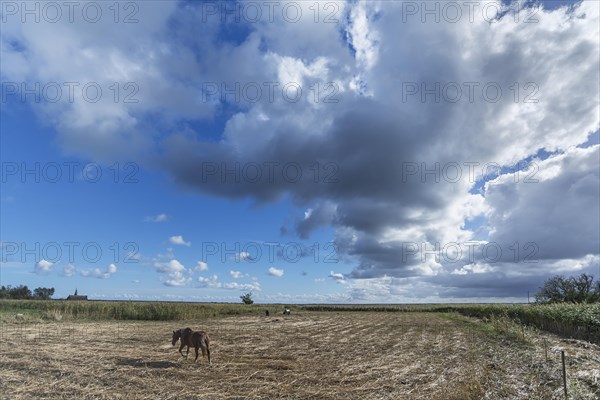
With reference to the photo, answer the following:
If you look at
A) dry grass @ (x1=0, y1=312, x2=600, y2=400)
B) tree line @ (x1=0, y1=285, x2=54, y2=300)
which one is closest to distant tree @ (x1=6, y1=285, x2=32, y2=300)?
tree line @ (x1=0, y1=285, x2=54, y2=300)

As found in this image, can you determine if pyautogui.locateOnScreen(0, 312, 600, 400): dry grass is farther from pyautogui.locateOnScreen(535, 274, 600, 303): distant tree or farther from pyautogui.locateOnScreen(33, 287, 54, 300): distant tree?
pyautogui.locateOnScreen(33, 287, 54, 300): distant tree

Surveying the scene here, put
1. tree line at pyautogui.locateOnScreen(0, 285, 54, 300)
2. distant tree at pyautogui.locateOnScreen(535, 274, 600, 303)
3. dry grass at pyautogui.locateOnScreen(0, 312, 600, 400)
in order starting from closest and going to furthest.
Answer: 1. dry grass at pyautogui.locateOnScreen(0, 312, 600, 400)
2. distant tree at pyautogui.locateOnScreen(535, 274, 600, 303)
3. tree line at pyautogui.locateOnScreen(0, 285, 54, 300)

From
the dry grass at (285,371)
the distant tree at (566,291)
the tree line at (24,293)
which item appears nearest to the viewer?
the dry grass at (285,371)

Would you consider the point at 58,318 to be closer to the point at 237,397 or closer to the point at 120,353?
the point at 120,353

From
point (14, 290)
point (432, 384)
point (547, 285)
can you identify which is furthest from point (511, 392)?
point (14, 290)

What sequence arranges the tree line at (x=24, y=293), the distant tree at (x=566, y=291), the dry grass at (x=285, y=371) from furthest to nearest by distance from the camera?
the tree line at (x=24, y=293), the distant tree at (x=566, y=291), the dry grass at (x=285, y=371)

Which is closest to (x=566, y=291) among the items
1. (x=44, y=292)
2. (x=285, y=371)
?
(x=285, y=371)

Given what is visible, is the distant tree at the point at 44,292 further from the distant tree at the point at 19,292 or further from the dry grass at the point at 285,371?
the dry grass at the point at 285,371

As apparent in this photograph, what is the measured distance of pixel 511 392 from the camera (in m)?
11.8

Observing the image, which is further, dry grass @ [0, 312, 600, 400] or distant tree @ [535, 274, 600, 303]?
distant tree @ [535, 274, 600, 303]

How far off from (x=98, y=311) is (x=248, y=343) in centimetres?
2955

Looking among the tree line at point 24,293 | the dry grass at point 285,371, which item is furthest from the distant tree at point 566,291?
the tree line at point 24,293

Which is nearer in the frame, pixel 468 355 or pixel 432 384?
pixel 432 384

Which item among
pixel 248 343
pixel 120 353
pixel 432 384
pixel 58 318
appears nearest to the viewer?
pixel 432 384
